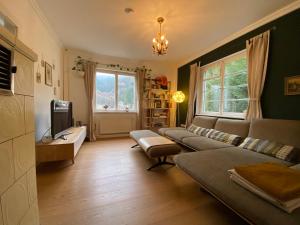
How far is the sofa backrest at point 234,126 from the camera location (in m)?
2.56

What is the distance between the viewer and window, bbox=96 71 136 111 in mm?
4562

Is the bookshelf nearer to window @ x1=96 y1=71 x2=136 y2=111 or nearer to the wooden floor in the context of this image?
window @ x1=96 y1=71 x2=136 y2=111

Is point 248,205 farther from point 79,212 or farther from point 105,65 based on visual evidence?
point 105,65

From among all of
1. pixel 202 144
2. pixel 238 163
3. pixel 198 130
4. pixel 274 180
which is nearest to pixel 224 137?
pixel 202 144

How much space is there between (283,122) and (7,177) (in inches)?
114

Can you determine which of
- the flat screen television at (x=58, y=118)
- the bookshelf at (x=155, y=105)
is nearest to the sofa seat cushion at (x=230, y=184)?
the flat screen television at (x=58, y=118)

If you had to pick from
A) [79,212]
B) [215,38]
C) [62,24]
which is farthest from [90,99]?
[215,38]

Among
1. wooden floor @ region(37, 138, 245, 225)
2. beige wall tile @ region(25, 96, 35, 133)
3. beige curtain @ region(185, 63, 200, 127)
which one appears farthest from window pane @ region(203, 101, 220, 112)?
beige wall tile @ region(25, 96, 35, 133)

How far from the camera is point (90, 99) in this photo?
4176 millimetres

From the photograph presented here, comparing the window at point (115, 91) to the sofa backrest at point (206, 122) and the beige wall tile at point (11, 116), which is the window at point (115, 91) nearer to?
the sofa backrest at point (206, 122)

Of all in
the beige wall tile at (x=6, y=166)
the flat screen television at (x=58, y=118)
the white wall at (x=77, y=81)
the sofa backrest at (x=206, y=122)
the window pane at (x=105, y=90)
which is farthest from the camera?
the window pane at (x=105, y=90)

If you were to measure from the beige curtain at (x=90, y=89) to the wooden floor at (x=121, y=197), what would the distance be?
5.48ft

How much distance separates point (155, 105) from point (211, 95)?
189 cm

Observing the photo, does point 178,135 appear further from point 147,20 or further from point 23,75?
point 23,75
